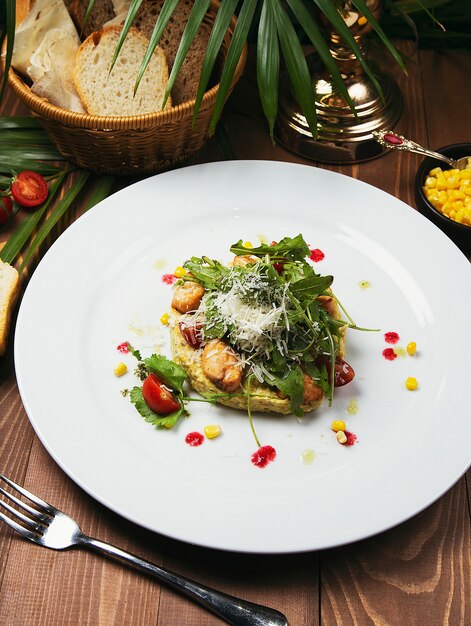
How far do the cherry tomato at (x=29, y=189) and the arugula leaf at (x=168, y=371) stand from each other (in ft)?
4.56

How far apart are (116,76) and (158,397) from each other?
194cm

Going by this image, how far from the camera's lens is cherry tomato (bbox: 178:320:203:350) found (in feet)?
9.89

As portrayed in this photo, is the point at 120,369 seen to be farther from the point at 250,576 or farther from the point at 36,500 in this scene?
the point at 250,576

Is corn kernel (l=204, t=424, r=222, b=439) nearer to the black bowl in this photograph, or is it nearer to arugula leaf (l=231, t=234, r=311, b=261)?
arugula leaf (l=231, t=234, r=311, b=261)

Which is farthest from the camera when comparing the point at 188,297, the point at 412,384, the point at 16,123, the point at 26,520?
the point at 16,123

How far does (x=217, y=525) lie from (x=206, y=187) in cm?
192

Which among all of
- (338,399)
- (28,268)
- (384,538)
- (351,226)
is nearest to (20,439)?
(28,268)

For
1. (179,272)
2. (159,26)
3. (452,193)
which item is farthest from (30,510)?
(452,193)

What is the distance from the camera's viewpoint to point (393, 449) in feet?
9.20

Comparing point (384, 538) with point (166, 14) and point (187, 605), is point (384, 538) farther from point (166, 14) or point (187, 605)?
point (166, 14)

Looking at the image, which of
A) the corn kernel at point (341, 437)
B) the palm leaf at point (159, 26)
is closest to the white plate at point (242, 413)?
the corn kernel at point (341, 437)

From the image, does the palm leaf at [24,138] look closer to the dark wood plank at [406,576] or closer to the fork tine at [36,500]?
the fork tine at [36,500]

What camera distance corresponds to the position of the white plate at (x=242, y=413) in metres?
2.61

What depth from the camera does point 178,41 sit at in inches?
155
